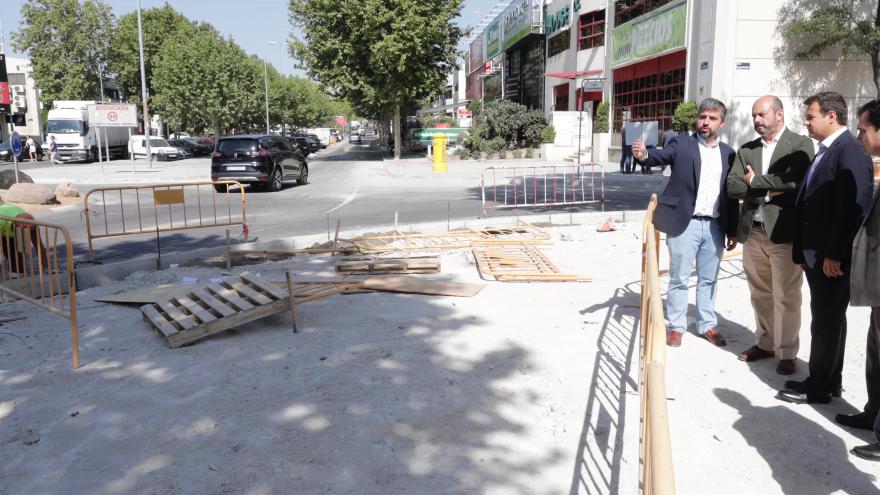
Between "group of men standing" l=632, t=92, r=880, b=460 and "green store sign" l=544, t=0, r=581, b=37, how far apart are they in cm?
3269

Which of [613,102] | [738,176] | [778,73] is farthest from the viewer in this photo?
[613,102]

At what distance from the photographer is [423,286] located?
757 centimetres

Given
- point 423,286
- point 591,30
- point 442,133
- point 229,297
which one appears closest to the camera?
point 229,297

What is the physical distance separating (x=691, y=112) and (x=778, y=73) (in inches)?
114

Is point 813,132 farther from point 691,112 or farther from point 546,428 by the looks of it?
point 691,112

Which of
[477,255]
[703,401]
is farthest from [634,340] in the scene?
[477,255]

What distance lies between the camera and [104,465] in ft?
12.0

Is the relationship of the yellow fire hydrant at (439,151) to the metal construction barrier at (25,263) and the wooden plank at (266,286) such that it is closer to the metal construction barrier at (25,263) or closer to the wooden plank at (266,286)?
the metal construction barrier at (25,263)

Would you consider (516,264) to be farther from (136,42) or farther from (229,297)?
(136,42)

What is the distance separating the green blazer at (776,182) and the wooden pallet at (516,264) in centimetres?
308

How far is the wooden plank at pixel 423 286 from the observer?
7.34 metres

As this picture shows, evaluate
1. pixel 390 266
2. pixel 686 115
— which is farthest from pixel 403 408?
pixel 686 115

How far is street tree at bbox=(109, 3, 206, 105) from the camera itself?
56.9m

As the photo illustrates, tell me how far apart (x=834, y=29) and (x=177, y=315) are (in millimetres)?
21308
